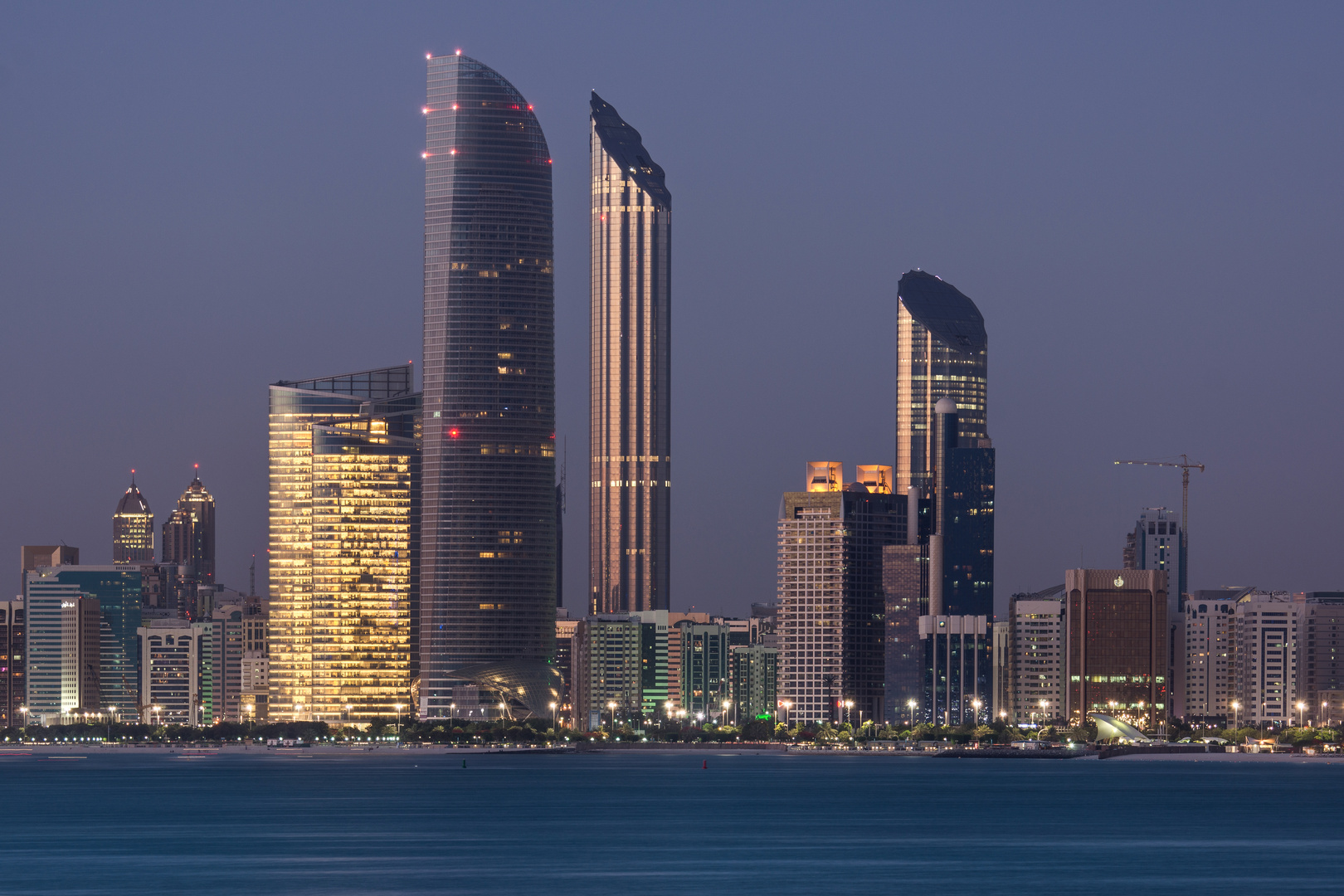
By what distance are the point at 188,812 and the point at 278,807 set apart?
7.22m

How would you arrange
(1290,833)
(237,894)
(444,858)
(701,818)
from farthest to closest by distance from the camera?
1. (701,818)
2. (1290,833)
3. (444,858)
4. (237,894)

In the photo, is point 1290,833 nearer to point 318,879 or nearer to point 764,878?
point 764,878

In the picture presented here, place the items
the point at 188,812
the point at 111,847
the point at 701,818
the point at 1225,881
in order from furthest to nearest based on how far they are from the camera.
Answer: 1. the point at 188,812
2. the point at 701,818
3. the point at 111,847
4. the point at 1225,881

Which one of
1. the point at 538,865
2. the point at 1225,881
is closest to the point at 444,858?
the point at 538,865

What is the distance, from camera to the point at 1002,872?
128 m

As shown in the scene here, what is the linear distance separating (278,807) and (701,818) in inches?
1447

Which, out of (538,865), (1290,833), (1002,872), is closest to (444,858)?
(538,865)

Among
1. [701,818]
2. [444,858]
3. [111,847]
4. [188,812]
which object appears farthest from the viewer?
[188,812]

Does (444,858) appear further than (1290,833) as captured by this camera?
No

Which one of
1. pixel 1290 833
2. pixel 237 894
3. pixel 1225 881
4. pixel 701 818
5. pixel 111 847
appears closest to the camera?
pixel 237 894

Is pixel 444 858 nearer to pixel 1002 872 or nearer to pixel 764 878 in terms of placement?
pixel 764 878

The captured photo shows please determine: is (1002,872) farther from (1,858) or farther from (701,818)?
(1,858)

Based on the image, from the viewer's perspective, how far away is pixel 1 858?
135 m

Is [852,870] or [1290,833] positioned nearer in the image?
[852,870]
